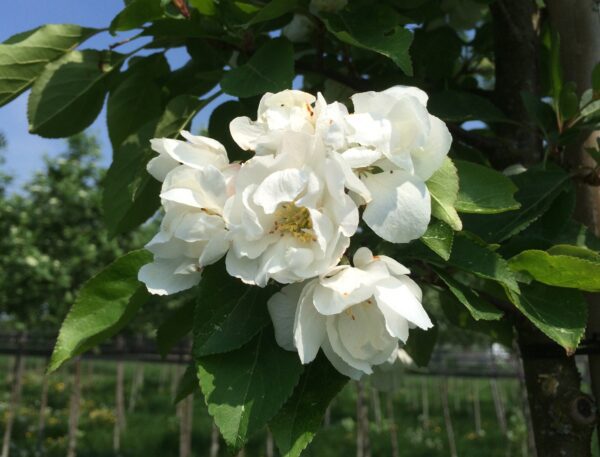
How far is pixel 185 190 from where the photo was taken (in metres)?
0.60

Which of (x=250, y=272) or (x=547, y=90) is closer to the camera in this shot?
(x=250, y=272)

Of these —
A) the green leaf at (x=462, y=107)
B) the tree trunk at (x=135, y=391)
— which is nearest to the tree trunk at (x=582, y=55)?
the green leaf at (x=462, y=107)

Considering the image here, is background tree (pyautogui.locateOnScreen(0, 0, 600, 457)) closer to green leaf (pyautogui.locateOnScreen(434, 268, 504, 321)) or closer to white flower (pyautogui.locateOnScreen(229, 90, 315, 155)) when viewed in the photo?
green leaf (pyautogui.locateOnScreen(434, 268, 504, 321))

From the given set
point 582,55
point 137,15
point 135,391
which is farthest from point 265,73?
point 135,391

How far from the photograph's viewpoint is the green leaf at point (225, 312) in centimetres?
64

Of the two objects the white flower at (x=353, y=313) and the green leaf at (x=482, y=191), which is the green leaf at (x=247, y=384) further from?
the green leaf at (x=482, y=191)

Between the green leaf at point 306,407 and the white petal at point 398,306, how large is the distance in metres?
0.12

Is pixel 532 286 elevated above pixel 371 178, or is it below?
below

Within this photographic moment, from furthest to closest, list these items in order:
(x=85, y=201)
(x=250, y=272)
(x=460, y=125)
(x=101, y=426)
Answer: (x=101, y=426), (x=85, y=201), (x=460, y=125), (x=250, y=272)

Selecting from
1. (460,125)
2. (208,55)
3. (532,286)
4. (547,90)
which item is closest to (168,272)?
(532,286)

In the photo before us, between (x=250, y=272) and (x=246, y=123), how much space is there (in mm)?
144

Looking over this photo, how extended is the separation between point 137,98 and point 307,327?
0.62 m

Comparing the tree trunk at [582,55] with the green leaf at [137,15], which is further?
the tree trunk at [582,55]

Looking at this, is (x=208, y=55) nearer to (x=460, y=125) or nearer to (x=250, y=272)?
(x=460, y=125)
